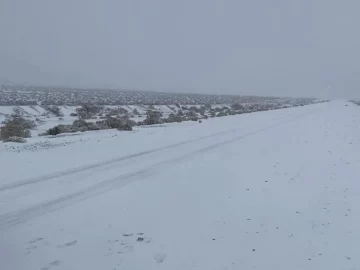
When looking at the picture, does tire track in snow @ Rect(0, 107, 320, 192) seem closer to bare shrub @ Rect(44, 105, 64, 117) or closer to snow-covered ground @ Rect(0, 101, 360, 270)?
snow-covered ground @ Rect(0, 101, 360, 270)

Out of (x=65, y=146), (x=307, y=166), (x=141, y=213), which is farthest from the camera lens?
Answer: (x=65, y=146)

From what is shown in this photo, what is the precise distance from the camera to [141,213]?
832cm

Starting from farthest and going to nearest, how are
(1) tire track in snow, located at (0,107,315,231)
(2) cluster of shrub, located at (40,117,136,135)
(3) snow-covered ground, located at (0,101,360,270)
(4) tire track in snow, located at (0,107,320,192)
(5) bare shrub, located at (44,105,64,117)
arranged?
(5) bare shrub, located at (44,105,64,117) < (2) cluster of shrub, located at (40,117,136,135) < (4) tire track in snow, located at (0,107,320,192) < (1) tire track in snow, located at (0,107,315,231) < (3) snow-covered ground, located at (0,101,360,270)

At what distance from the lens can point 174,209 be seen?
28.6 feet

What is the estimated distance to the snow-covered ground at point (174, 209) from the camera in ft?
20.9

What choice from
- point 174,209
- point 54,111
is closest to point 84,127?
point 174,209

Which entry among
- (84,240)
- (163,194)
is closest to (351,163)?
(163,194)

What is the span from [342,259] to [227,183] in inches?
193

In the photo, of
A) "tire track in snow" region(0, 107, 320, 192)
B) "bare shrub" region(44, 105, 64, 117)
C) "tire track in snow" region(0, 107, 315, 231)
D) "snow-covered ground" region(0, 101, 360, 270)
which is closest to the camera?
"snow-covered ground" region(0, 101, 360, 270)

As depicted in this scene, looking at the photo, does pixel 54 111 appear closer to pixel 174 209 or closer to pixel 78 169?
pixel 78 169

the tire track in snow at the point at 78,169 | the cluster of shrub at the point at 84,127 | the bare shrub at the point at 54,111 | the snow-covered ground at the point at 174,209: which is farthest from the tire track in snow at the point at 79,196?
the bare shrub at the point at 54,111

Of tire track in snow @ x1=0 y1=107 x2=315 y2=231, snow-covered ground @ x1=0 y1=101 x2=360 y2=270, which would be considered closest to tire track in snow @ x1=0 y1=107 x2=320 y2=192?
snow-covered ground @ x1=0 y1=101 x2=360 y2=270

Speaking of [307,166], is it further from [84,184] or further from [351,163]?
[84,184]

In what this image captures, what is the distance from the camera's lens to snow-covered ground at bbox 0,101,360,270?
637 cm
